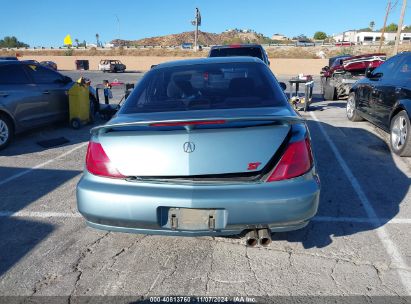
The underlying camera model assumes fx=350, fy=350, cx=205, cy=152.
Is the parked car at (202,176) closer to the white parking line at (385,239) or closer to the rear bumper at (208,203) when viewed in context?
the rear bumper at (208,203)

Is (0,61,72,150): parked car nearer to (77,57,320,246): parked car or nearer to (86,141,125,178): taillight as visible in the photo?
(86,141,125,178): taillight

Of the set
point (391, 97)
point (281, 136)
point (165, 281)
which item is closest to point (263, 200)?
point (281, 136)

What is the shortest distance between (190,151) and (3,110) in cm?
542

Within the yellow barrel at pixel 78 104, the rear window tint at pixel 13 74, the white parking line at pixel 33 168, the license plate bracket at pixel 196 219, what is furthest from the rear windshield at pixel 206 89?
the yellow barrel at pixel 78 104

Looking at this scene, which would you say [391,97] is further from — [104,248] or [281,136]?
[104,248]

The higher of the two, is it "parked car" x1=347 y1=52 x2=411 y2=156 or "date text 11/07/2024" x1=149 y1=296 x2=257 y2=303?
"parked car" x1=347 y1=52 x2=411 y2=156

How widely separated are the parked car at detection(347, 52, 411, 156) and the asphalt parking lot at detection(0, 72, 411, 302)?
4.19 ft

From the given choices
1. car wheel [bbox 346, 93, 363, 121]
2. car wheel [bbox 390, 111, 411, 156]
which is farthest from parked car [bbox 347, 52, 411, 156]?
car wheel [bbox 346, 93, 363, 121]

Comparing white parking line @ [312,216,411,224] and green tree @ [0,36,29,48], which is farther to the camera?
→ green tree @ [0,36,29,48]

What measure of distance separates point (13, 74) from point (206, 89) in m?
5.24

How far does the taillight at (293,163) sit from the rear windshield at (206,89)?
24.7 inches

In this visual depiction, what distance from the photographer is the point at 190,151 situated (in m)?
2.40

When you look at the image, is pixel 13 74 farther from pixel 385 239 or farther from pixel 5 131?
pixel 385 239

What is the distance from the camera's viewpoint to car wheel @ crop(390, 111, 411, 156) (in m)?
5.30
